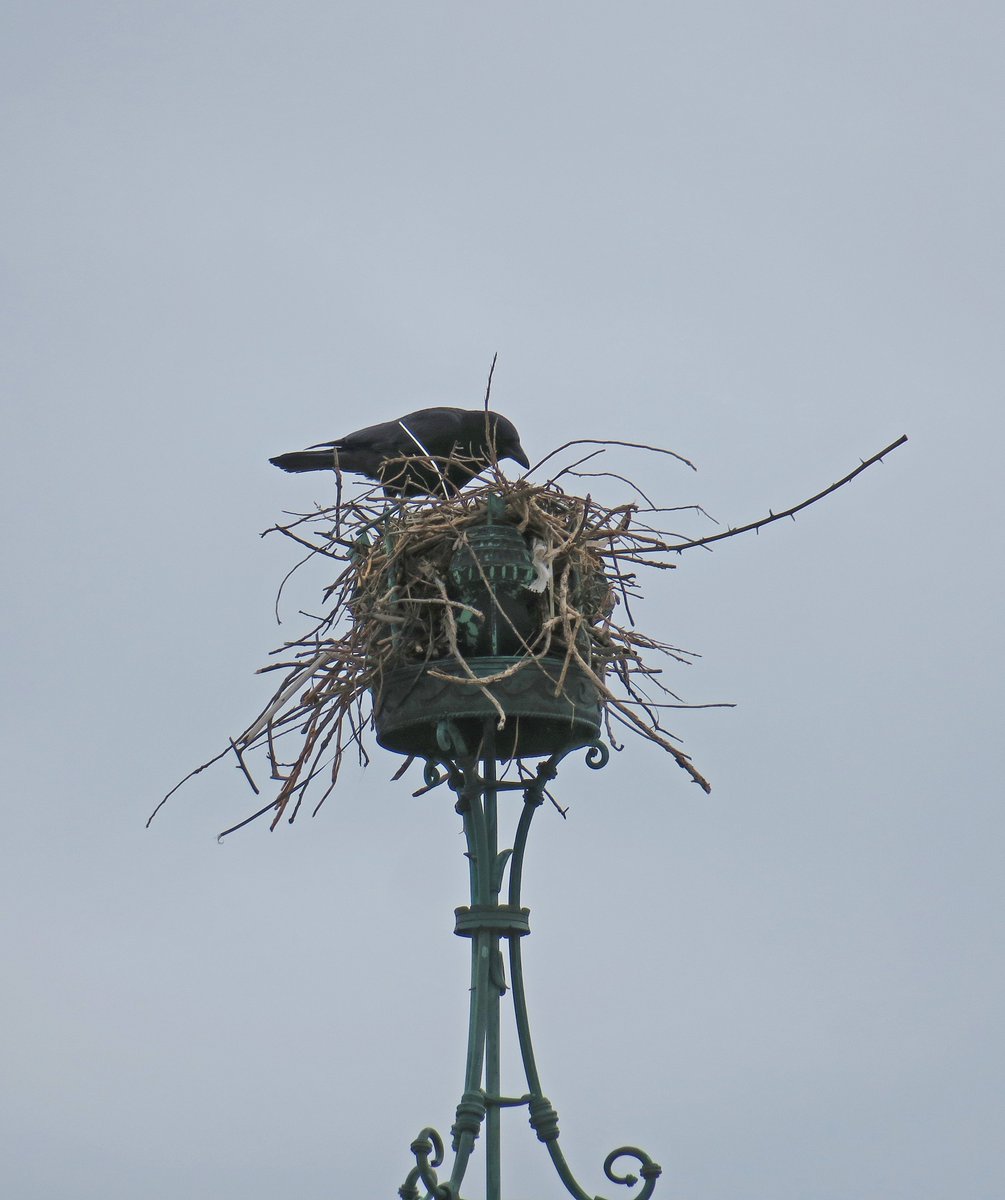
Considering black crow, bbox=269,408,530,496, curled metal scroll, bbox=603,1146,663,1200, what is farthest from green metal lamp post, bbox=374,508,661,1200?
black crow, bbox=269,408,530,496

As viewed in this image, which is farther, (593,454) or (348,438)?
(348,438)

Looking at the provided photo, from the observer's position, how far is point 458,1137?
3338mm

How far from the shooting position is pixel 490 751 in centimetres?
376

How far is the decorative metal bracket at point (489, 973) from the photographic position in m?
3.33

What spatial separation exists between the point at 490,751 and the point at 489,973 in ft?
1.65

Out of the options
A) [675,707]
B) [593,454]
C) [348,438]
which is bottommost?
[675,707]

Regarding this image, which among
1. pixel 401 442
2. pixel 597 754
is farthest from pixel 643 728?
pixel 401 442

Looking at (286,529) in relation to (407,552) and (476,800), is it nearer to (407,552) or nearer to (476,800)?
(407,552)

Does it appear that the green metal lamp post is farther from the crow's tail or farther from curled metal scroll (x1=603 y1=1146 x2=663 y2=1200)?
the crow's tail

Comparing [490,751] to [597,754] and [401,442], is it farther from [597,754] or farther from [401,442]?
[401,442]

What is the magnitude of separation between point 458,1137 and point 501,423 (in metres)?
3.45

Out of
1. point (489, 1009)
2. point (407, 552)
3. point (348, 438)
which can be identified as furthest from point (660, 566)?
point (348, 438)

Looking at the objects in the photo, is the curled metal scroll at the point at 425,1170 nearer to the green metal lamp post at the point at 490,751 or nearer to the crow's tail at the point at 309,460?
the green metal lamp post at the point at 490,751

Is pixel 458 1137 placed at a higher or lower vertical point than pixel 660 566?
lower
